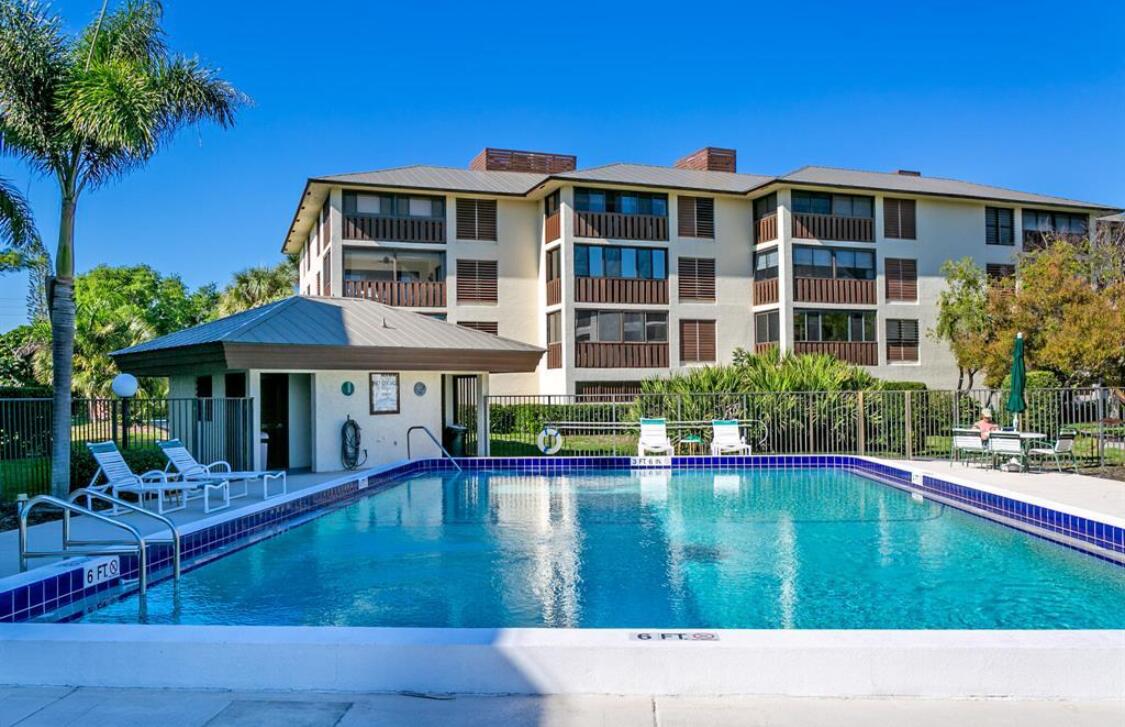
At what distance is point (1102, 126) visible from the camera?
24.0m

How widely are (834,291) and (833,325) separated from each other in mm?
1283

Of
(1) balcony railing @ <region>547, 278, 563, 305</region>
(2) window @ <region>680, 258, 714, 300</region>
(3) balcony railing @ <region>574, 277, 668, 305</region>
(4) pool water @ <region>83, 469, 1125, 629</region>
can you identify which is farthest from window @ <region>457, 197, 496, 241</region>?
(4) pool water @ <region>83, 469, 1125, 629</region>

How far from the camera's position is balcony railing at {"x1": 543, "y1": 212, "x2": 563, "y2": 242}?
3097 centimetres

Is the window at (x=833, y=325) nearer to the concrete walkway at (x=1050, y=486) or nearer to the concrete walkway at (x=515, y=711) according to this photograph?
the concrete walkway at (x=1050, y=486)

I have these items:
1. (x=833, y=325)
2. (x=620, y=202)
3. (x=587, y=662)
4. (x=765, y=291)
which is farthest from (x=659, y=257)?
(x=587, y=662)

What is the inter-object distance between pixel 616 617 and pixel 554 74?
82.6 feet

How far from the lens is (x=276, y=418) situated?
57.4 feet

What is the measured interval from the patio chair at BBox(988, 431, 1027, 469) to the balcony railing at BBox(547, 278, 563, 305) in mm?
17967

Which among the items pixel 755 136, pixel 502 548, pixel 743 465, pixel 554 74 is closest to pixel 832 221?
pixel 755 136

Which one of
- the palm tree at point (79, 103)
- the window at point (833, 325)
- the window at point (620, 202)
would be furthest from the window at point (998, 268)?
the palm tree at point (79, 103)

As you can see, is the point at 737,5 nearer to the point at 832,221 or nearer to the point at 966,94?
the point at 966,94

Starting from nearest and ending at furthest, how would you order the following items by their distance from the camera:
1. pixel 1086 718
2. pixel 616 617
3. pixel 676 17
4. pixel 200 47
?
pixel 1086 718 → pixel 616 617 → pixel 200 47 → pixel 676 17

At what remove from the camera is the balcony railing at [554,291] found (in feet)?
102

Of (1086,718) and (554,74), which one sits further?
(554,74)
